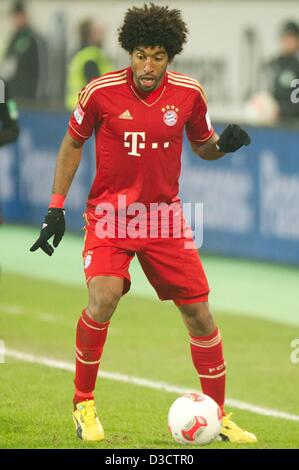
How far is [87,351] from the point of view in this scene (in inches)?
321

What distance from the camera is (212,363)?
27.5 ft

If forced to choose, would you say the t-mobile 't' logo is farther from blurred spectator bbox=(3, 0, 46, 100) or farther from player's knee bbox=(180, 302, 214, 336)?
blurred spectator bbox=(3, 0, 46, 100)

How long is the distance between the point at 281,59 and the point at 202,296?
9.36 m

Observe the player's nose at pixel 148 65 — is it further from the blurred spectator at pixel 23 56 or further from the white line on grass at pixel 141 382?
the blurred spectator at pixel 23 56

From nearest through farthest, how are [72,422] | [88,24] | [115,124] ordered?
[115,124] → [72,422] → [88,24]

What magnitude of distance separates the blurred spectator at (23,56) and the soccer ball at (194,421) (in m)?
14.3

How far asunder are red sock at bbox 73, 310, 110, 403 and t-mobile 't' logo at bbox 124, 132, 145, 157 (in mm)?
945

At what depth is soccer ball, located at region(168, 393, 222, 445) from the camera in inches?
313

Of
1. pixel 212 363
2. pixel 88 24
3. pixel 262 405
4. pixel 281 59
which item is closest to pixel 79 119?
pixel 212 363

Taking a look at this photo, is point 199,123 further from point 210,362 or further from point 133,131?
point 210,362

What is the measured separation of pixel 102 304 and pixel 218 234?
8869 millimetres

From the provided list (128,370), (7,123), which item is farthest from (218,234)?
(128,370)

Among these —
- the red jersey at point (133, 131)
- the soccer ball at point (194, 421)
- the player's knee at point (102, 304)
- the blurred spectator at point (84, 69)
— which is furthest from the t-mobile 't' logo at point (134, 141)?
the blurred spectator at point (84, 69)

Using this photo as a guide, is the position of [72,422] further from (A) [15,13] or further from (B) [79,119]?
(A) [15,13]
